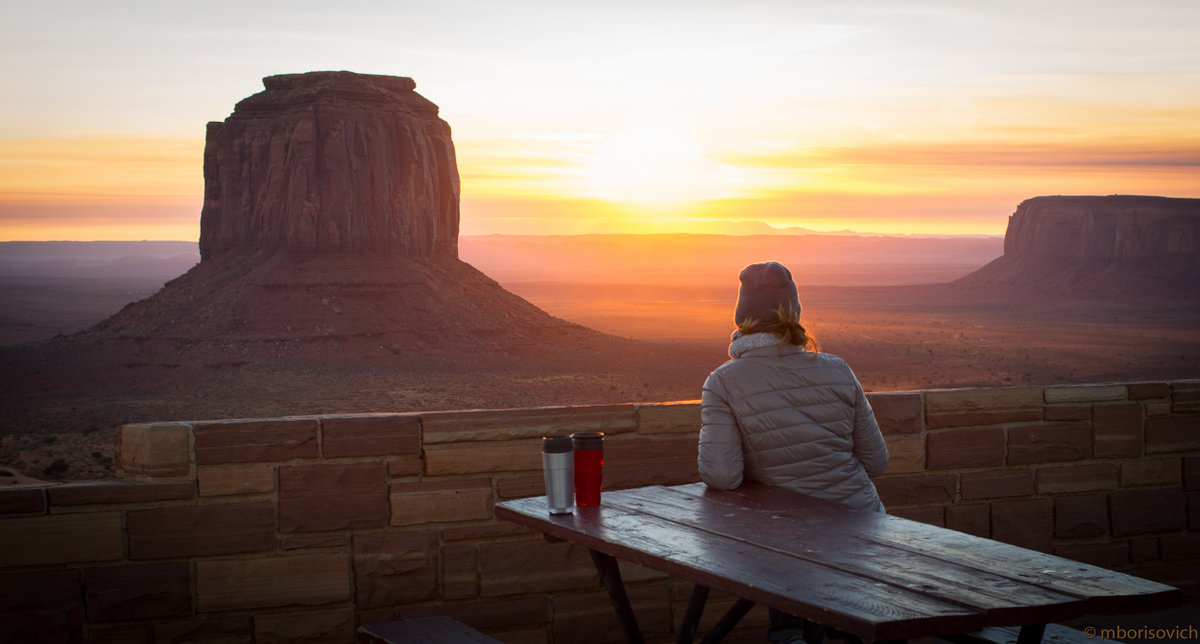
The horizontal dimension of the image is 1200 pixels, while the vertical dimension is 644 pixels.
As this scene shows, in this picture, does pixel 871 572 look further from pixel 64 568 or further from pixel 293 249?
pixel 293 249

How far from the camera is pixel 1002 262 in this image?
12262 centimetres

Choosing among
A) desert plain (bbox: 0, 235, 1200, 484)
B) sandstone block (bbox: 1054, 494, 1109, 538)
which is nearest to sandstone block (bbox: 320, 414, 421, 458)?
sandstone block (bbox: 1054, 494, 1109, 538)

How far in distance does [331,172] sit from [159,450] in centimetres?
5343

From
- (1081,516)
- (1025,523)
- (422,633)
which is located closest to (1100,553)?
(1081,516)

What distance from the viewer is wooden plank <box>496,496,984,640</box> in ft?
9.36

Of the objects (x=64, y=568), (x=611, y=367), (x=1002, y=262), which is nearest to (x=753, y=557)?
(x=64, y=568)

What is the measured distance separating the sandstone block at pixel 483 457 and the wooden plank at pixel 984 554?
152 centimetres

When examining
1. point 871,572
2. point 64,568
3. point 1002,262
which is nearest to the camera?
point 871,572

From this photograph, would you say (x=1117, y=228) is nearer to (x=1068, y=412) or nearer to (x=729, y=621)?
(x=1068, y=412)

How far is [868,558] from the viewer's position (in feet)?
11.2

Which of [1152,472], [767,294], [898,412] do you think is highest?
[767,294]

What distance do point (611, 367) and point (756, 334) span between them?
134ft

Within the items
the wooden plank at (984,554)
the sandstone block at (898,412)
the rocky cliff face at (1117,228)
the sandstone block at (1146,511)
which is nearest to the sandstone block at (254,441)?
the wooden plank at (984,554)

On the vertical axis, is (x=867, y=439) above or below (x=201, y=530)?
above
